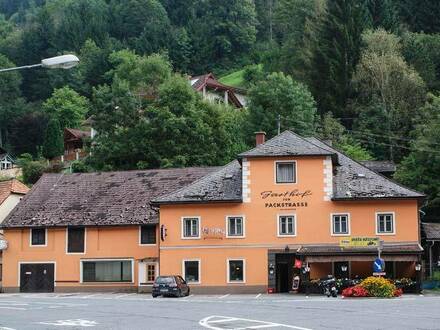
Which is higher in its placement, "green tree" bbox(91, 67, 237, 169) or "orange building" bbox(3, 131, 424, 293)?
"green tree" bbox(91, 67, 237, 169)

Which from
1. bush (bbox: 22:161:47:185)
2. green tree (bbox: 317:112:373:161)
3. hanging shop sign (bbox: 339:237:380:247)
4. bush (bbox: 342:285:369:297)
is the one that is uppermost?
green tree (bbox: 317:112:373:161)

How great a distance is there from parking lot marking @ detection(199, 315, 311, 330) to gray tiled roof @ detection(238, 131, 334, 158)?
80.2 feet

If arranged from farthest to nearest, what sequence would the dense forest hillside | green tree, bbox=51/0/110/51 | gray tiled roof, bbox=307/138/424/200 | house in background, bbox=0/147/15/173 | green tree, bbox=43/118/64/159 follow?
green tree, bbox=51/0/110/51
house in background, bbox=0/147/15/173
green tree, bbox=43/118/64/159
the dense forest hillside
gray tiled roof, bbox=307/138/424/200

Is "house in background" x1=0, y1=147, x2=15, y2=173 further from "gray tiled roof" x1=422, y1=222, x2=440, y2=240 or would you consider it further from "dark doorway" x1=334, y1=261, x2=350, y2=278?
"dark doorway" x1=334, y1=261, x2=350, y2=278

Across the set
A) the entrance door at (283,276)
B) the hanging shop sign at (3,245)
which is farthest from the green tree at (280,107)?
the hanging shop sign at (3,245)

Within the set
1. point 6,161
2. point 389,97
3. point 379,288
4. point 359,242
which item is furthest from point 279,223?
point 6,161

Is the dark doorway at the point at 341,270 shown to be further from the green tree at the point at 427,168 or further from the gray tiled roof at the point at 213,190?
the green tree at the point at 427,168

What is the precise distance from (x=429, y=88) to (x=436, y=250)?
29.1 metres

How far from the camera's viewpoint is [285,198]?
51.8 m

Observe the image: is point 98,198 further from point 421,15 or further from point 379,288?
point 421,15

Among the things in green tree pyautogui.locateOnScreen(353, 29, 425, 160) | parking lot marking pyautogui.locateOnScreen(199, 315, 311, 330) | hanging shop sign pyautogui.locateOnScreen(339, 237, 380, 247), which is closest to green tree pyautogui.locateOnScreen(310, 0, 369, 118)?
green tree pyautogui.locateOnScreen(353, 29, 425, 160)

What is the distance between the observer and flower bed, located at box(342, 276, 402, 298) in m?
41.2

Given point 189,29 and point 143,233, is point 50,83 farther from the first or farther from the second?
point 143,233

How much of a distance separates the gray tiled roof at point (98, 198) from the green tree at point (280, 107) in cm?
1702
